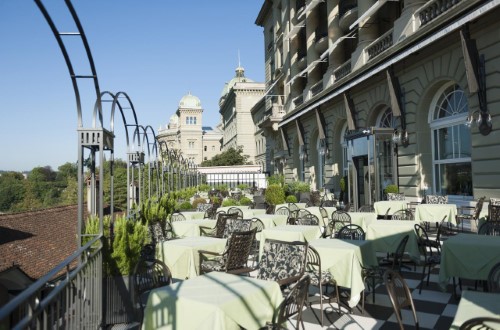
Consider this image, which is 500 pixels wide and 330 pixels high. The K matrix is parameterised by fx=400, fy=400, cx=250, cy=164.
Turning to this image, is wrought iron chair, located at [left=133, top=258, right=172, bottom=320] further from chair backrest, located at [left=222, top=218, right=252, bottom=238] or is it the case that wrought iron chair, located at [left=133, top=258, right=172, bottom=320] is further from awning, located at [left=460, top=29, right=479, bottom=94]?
awning, located at [left=460, top=29, right=479, bottom=94]

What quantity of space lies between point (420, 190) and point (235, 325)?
44.5ft

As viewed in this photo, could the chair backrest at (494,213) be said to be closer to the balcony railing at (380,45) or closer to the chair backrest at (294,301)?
the chair backrest at (294,301)

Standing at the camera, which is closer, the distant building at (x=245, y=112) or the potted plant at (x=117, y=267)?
the potted plant at (x=117, y=267)

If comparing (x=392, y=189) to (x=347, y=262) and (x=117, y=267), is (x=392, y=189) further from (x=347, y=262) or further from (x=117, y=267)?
(x=117, y=267)

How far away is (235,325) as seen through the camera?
3.66 metres

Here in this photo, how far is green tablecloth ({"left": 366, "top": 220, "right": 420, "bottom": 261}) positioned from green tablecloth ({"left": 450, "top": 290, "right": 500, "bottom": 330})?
395 cm

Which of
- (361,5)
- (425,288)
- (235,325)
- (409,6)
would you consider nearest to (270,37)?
(361,5)

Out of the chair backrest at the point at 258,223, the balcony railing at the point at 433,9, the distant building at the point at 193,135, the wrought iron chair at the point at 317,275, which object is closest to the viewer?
the wrought iron chair at the point at 317,275

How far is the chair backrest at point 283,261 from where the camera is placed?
17.8 feet

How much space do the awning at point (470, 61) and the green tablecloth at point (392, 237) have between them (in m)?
6.08

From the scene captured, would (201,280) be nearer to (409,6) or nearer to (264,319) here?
(264,319)

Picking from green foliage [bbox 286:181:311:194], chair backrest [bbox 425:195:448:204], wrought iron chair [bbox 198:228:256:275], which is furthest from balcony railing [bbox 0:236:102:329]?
green foliage [bbox 286:181:311:194]

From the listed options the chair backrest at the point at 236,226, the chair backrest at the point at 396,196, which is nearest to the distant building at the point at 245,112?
the chair backrest at the point at 396,196

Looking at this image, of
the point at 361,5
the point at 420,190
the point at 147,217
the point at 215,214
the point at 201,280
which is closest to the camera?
the point at 201,280
